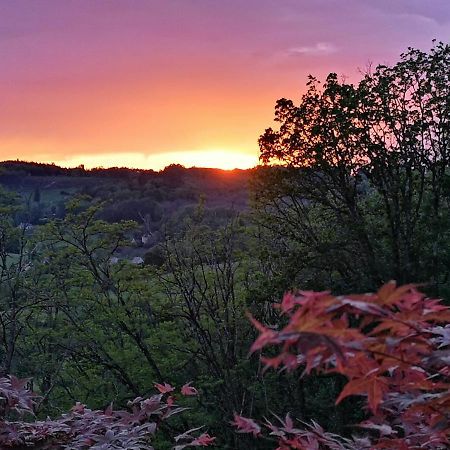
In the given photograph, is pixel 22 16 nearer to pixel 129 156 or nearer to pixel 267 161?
pixel 267 161

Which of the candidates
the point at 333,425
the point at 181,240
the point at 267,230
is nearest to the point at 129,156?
the point at 267,230

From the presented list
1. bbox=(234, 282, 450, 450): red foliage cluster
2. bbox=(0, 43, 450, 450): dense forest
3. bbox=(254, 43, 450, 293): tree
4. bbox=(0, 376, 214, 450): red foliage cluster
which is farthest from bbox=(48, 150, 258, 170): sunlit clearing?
bbox=(234, 282, 450, 450): red foliage cluster

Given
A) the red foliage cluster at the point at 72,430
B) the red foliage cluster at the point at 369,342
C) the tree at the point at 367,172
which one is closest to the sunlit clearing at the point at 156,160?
the tree at the point at 367,172

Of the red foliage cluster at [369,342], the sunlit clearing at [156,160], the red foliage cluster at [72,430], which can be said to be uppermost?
the sunlit clearing at [156,160]

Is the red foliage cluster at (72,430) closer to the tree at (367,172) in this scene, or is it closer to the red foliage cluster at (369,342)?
the red foliage cluster at (369,342)

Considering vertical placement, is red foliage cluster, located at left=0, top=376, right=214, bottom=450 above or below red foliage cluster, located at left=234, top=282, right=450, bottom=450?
below

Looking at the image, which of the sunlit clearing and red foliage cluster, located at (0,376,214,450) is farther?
the sunlit clearing

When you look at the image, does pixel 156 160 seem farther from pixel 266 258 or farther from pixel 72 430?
pixel 72 430

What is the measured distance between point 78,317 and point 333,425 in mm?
6974

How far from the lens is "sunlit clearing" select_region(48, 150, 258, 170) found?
19.1 meters

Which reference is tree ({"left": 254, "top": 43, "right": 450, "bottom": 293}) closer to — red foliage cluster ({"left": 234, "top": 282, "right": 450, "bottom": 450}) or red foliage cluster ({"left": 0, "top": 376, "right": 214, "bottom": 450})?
red foliage cluster ({"left": 0, "top": 376, "right": 214, "bottom": 450})

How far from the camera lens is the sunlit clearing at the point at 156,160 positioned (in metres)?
19.1

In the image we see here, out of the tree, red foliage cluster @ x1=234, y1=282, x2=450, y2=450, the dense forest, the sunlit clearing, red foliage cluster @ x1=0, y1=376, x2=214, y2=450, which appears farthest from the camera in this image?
the sunlit clearing

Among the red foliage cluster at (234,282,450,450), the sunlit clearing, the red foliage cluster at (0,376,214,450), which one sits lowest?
the red foliage cluster at (0,376,214,450)
